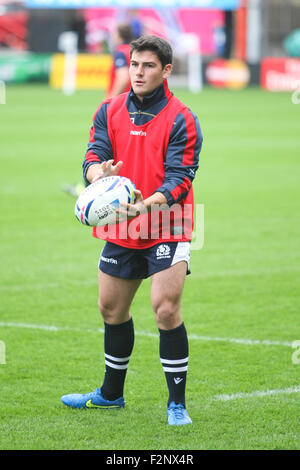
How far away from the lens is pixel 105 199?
189 inches

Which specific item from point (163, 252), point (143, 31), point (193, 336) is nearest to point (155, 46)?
point (163, 252)

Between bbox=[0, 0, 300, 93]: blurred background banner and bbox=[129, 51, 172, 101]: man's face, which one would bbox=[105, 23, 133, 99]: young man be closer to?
bbox=[129, 51, 172, 101]: man's face

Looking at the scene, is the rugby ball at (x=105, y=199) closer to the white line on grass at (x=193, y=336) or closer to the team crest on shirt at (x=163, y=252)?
the team crest on shirt at (x=163, y=252)

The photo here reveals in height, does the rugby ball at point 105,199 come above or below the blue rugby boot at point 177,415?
above

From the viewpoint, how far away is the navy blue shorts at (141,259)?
505 cm

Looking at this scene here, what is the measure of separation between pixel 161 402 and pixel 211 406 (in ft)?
1.10

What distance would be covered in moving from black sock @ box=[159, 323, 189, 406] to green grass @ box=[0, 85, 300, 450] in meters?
0.21

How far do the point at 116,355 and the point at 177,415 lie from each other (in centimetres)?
60

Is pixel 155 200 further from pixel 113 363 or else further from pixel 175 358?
pixel 113 363

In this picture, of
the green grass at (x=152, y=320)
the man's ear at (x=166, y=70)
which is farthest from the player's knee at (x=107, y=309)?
the man's ear at (x=166, y=70)

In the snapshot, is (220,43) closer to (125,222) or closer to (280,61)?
(280,61)

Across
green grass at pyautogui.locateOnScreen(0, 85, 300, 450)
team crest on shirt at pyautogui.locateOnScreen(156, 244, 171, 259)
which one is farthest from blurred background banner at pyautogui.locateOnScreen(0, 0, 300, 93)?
team crest on shirt at pyautogui.locateOnScreen(156, 244, 171, 259)

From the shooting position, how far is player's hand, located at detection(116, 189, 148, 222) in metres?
4.74
